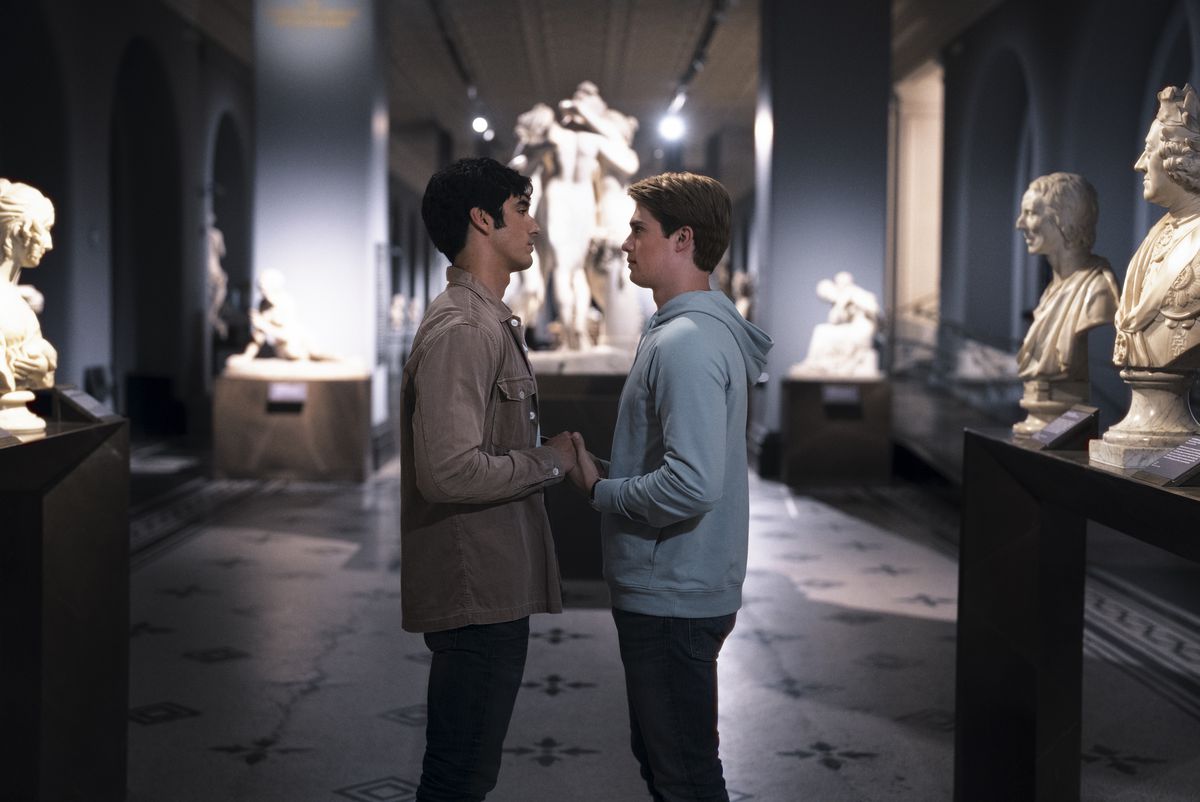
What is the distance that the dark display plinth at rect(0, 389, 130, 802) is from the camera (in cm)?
318

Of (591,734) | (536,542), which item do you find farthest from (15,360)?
(591,734)

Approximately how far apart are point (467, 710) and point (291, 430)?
32.1 feet

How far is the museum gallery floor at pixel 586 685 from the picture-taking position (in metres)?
4.05

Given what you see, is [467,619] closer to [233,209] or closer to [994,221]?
[994,221]

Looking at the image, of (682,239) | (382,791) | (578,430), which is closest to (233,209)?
(578,430)

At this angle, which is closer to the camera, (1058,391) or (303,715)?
(1058,391)

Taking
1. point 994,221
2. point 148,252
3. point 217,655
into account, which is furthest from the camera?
point 994,221

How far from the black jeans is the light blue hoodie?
0.28 metres

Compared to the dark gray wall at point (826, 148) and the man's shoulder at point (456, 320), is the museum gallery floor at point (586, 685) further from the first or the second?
the dark gray wall at point (826, 148)

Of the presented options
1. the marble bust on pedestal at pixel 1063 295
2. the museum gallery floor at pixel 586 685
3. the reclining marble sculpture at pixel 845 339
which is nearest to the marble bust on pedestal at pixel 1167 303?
the marble bust on pedestal at pixel 1063 295

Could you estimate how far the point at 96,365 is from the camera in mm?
14359

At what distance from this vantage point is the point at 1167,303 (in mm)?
3039

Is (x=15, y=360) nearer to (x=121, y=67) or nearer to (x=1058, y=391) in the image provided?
(x=1058, y=391)

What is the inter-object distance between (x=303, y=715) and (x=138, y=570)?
326 cm
